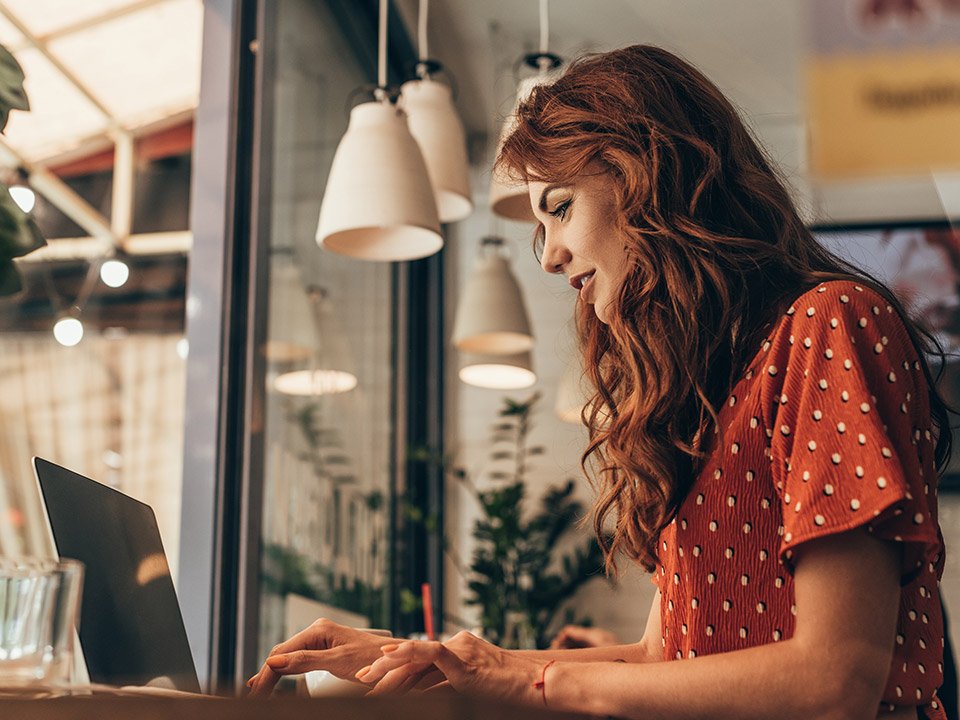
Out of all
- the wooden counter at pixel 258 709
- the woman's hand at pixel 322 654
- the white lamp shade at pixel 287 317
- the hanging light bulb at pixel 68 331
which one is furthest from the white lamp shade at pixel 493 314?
the wooden counter at pixel 258 709

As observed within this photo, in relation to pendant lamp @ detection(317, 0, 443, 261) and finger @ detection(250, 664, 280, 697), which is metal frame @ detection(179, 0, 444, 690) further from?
finger @ detection(250, 664, 280, 697)

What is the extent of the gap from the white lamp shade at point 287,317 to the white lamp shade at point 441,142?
22.6 inches

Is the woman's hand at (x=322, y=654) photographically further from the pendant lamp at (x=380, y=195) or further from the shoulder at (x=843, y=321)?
the pendant lamp at (x=380, y=195)

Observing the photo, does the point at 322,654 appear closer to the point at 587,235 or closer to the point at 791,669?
the point at 791,669

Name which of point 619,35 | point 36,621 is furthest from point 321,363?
point 36,621

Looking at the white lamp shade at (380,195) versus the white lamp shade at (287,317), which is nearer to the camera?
the white lamp shade at (380,195)

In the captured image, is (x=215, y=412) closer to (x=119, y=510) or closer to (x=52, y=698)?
(x=119, y=510)

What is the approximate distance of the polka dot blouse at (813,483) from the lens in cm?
97

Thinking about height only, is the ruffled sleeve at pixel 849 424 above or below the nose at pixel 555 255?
below

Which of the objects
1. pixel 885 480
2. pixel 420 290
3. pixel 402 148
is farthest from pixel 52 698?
pixel 420 290

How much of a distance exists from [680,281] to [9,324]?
53.9 inches

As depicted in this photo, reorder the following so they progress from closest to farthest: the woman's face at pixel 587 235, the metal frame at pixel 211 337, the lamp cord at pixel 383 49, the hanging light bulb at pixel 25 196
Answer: the woman's face at pixel 587 235
the hanging light bulb at pixel 25 196
the lamp cord at pixel 383 49
the metal frame at pixel 211 337

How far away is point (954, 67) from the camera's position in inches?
20.7

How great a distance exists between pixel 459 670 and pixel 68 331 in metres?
1.55
